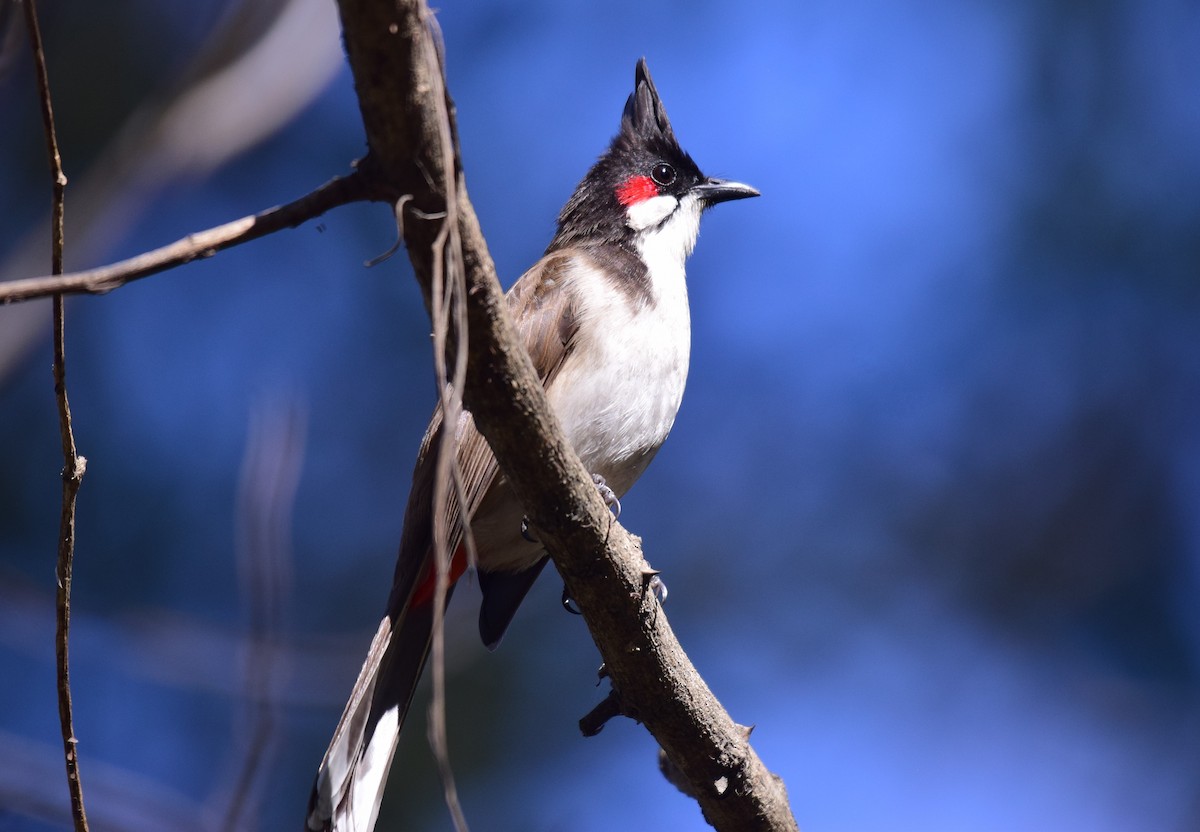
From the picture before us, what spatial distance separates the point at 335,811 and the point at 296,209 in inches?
61.0

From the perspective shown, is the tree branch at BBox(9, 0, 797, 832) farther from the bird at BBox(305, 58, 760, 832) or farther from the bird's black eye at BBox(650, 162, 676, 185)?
the bird's black eye at BBox(650, 162, 676, 185)

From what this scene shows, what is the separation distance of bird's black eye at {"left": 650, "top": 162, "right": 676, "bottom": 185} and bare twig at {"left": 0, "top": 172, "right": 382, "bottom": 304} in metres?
2.33

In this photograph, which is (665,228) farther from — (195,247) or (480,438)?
(195,247)

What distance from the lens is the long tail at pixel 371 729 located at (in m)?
2.47

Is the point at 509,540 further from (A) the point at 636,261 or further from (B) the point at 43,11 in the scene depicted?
(B) the point at 43,11

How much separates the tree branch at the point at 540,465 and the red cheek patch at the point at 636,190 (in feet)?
5.40

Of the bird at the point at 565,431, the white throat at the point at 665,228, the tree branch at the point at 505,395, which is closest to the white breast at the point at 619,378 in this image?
Answer: the bird at the point at 565,431

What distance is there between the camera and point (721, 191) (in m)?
3.74

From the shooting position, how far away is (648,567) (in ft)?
6.89

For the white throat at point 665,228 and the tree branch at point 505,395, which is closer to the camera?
the tree branch at point 505,395

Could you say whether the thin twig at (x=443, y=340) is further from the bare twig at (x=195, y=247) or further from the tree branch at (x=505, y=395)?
the bare twig at (x=195, y=247)

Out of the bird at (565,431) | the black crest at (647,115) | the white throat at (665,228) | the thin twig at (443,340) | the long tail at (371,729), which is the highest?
the black crest at (647,115)

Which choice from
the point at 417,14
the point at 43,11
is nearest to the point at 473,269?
the point at 417,14

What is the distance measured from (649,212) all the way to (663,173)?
0.29 m
